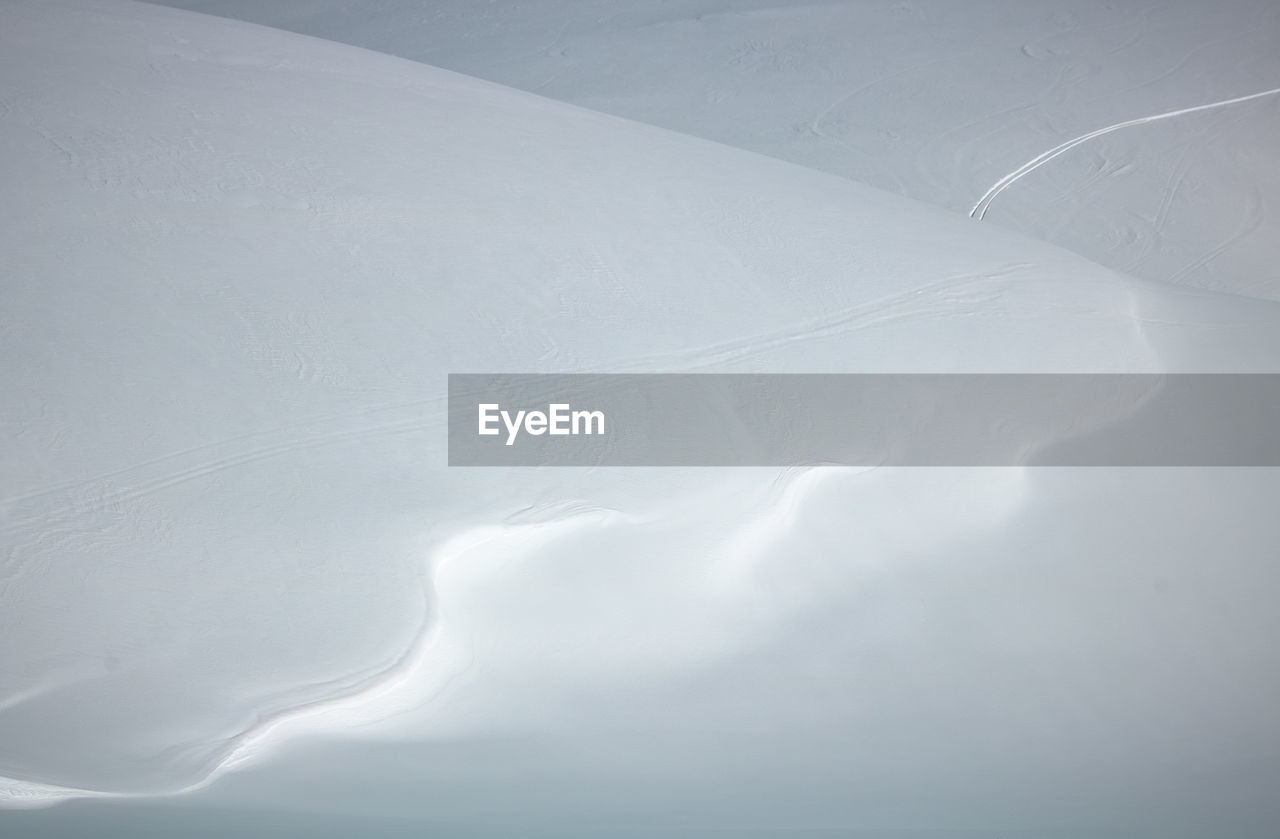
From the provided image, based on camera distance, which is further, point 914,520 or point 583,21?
point 583,21

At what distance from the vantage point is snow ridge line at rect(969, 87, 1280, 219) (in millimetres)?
1724

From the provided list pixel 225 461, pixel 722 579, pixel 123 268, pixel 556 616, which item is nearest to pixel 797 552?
pixel 722 579

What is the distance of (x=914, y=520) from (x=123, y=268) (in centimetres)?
85

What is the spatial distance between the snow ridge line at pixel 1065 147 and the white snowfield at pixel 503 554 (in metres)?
0.58

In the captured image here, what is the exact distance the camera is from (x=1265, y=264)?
62.7 inches

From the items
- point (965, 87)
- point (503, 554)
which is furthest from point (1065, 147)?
point (503, 554)

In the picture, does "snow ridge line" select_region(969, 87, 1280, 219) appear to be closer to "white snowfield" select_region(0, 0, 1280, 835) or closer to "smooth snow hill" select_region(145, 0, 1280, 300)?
"smooth snow hill" select_region(145, 0, 1280, 300)

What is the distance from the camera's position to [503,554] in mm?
980

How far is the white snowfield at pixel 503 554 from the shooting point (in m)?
0.92

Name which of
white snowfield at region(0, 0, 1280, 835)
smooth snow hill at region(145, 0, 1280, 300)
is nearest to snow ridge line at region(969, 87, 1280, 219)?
smooth snow hill at region(145, 0, 1280, 300)

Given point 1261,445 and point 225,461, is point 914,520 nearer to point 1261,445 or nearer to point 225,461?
point 1261,445

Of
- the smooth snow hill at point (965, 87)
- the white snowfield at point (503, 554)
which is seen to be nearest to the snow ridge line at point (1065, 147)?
the smooth snow hill at point (965, 87)

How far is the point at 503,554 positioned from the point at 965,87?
143 centimetres

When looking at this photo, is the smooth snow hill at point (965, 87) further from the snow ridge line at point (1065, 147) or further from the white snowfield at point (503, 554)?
the white snowfield at point (503, 554)
